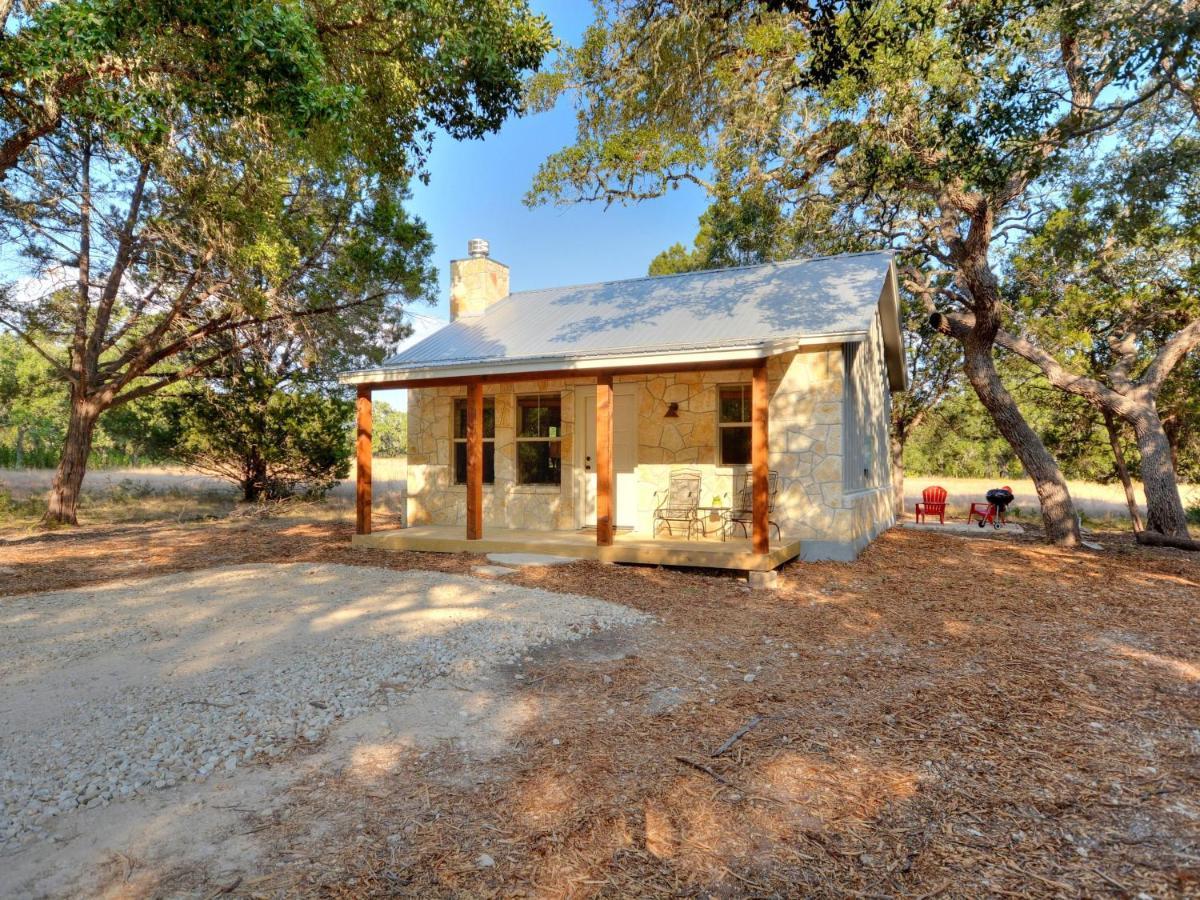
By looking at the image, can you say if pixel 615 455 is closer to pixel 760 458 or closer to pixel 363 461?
pixel 760 458

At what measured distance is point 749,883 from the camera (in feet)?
7.41

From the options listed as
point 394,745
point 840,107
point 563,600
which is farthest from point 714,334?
point 394,745

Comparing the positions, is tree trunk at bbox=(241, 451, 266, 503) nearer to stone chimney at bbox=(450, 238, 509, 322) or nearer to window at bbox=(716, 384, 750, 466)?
stone chimney at bbox=(450, 238, 509, 322)

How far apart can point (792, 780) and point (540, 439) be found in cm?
793

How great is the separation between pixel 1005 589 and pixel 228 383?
1538 cm

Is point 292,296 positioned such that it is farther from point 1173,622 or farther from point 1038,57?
point 1173,622

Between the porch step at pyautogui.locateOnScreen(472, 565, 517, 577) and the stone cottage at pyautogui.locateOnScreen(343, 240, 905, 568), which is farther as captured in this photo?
the stone cottage at pyautogui.locateOnScreen(343, 240, 905, 568)

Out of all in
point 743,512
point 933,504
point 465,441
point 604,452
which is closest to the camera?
point 604,452

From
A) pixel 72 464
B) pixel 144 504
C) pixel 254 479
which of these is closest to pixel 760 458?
pixel 72 464

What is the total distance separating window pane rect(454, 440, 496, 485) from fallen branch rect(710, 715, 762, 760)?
7.66 metres

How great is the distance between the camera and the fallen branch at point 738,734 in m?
3.24

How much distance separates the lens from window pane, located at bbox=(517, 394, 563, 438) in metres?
10.4

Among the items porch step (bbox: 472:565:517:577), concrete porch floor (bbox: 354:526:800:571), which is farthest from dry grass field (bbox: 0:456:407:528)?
porch step (bbox: 472:565:517:577)

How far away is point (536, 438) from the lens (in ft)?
34.6
